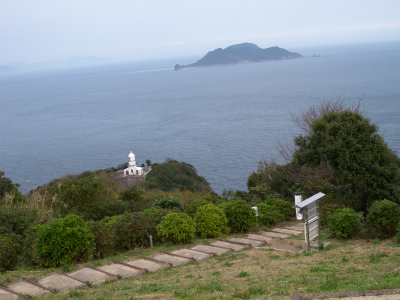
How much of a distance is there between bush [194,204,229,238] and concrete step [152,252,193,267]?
1948 millimetres

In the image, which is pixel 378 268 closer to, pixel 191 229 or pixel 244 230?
pixel 191 229

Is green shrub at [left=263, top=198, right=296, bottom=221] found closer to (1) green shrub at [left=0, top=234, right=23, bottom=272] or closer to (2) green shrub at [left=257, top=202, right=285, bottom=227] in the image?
(2) green shrub at [left=257, top=202, right=285, bottom=227]

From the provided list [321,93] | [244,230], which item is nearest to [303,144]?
[244,230]

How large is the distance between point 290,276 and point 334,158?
25.0ft

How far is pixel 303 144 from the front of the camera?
569 inches

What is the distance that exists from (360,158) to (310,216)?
4746 millimetres

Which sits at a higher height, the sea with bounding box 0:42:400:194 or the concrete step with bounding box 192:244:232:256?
the concrete step with bounding box 192:244:232:256

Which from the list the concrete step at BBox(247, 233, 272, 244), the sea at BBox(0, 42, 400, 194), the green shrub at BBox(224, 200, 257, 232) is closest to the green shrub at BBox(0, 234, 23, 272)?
the green shrub at BBox(224, 200, 257, 232)

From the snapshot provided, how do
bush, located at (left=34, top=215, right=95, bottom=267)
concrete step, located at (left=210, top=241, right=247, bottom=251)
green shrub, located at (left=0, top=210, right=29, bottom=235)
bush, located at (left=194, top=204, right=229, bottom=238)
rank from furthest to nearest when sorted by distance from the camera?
1. green shrub, located at (left=0, top=210, right=29, bottom=235)
2. bush, located at (left=194, top=204, right=229, bottom=238)
3. concrete step, located at (left=210, top=241, right=247, bottom=251)
4. bush, located at (left=34, top=215, right=95, bottom=267)

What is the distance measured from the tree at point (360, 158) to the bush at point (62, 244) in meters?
8.05

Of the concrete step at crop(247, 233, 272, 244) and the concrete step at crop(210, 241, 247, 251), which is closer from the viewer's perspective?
the concrete step at crop(210, 241, 247, 251)

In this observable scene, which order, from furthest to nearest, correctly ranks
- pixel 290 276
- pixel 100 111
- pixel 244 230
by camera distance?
pixel 100 111
pixel 244 230
pixel 290 276

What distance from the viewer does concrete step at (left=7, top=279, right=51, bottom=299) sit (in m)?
6.69

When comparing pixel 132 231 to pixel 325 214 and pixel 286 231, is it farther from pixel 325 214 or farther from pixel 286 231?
pixel 325 214
